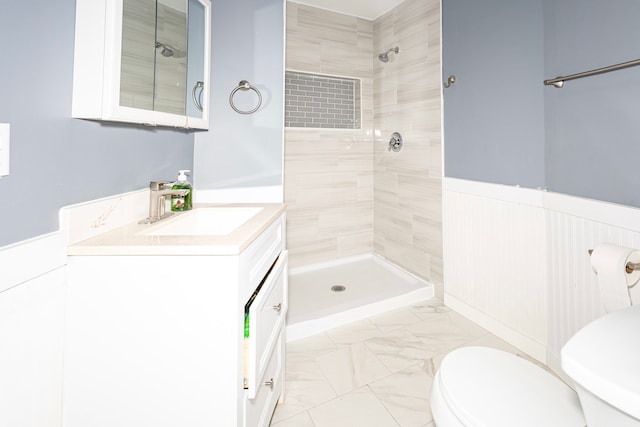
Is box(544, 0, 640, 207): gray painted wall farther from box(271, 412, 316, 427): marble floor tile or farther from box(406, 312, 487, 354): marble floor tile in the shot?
box(271, 412, 316, 427): marble floor tile

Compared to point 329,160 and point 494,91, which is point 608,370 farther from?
point 329,160

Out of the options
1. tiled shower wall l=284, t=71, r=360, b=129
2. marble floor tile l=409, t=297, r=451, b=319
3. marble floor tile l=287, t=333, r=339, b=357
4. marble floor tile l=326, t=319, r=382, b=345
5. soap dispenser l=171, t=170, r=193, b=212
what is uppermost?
tiled shower wall l=284, t=71, r=360, b=129

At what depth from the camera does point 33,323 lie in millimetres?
759

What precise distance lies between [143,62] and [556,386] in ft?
5.74

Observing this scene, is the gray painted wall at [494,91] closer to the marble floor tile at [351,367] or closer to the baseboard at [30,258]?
the marble floor tile at [351,367]

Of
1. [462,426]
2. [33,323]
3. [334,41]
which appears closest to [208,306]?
[33,323]

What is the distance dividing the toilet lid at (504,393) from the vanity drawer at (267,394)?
1.90 feet

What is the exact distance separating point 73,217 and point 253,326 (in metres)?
0.61

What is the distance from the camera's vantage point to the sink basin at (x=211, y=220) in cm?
128

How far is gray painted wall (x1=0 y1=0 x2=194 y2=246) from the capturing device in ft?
2.38

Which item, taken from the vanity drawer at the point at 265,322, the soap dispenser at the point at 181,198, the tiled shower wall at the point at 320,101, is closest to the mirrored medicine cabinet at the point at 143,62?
the soap dispenser at the point at 181,198

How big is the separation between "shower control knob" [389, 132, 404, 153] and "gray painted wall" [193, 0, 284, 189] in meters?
1.33

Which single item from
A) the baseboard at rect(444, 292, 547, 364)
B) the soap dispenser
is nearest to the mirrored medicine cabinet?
the soap dispenser

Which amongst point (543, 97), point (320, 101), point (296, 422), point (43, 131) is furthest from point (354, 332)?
point (320, 101)
